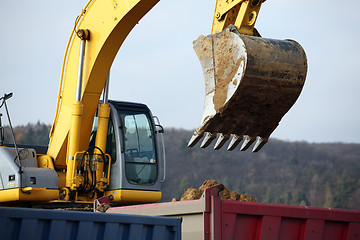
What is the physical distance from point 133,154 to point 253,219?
348cm

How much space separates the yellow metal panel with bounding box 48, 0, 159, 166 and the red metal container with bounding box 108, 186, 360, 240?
2852mm

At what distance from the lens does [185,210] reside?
4832mm

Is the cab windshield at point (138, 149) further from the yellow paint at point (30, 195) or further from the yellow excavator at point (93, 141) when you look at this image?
the yellow paint at point (30, 195)

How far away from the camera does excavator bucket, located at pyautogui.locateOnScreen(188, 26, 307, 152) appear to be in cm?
544

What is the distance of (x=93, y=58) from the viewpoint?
7.90 meters

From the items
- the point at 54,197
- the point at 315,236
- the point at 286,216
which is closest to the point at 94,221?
the point at 286,216

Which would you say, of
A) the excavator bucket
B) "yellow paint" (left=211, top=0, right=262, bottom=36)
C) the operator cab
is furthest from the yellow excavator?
the excavator bucket

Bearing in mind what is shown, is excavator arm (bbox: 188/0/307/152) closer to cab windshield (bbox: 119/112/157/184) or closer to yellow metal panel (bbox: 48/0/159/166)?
yellow metal panel (bbox: 48/0/159/166)

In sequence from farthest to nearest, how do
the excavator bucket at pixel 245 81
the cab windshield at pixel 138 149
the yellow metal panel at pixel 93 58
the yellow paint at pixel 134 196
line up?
the cab windshield at pixel 138 149
the yellow paint at pixel 134 196
the yellow metal panel at pixel 93 58
the excavator bucket at pixel 245 81

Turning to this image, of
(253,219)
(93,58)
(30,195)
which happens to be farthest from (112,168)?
(253,219)

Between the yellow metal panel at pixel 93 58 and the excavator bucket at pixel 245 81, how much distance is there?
2019 millimetres

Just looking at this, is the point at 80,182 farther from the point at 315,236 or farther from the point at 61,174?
the point at 315,236

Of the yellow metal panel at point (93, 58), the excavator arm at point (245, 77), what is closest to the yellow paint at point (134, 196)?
the yellow metal panel at point (93, 58)

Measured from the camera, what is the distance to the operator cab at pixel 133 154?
794 centimetres
